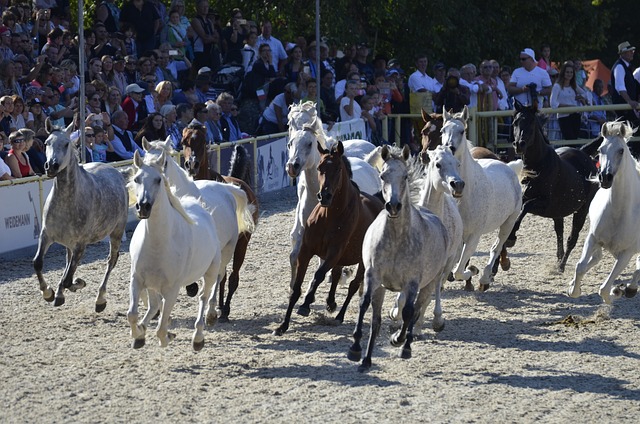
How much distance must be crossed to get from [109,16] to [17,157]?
6040 mm

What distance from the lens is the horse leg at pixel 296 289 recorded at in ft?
34.0

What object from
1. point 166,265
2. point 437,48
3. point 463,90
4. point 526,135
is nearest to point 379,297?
point 166,265

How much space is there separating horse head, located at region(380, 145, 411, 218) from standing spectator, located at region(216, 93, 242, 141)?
372 inches

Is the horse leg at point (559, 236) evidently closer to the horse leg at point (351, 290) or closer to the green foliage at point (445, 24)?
the horse leg at point (351, 290)

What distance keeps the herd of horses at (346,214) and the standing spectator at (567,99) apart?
313 inches

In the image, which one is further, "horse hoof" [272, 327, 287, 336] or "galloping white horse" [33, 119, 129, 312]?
"galloping white horse" [33, 119, 129, 312]

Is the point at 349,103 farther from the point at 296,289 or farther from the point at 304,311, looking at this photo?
the point at 304,311

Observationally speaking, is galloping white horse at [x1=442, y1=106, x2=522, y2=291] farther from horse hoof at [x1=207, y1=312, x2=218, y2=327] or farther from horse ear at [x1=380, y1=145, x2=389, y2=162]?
horse hoof at [x1=207, y1=312, x2=218, y2=327]

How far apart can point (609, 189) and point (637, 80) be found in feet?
35.1

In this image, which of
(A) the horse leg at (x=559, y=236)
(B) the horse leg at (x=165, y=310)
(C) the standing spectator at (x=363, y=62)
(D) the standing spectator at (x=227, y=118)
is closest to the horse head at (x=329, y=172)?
(B) the horse leg at (x=165, y=310)

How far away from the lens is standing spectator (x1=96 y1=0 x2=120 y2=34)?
764 inches

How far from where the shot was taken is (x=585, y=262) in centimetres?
1116

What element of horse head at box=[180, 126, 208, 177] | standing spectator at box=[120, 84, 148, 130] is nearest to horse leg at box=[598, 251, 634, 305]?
horse head at box=[180, 126, 208, 177]

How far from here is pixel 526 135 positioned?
1371 centimetres
